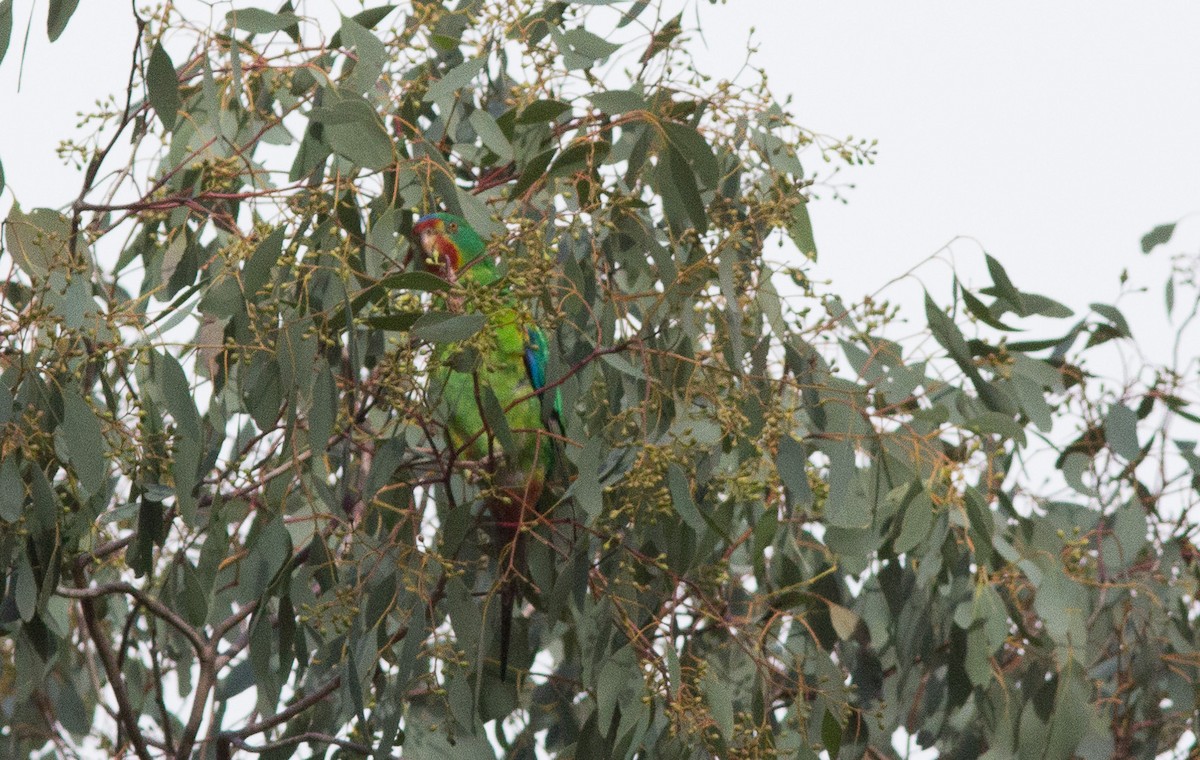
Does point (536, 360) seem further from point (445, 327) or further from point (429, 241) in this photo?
point (445, 327)

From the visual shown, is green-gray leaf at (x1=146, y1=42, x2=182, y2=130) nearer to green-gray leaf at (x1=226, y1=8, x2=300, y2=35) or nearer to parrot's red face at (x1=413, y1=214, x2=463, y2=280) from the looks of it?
green-gray leaf at (x1=226, y1=8, x2=300, y2=35)

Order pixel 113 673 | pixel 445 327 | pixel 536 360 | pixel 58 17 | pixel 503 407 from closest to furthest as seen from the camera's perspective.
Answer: pixel 445 327
pixel 58 17
pixel 113 673
pixel 503 407
pixel 536 360

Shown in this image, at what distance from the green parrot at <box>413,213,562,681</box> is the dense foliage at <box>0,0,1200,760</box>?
5 centimetres

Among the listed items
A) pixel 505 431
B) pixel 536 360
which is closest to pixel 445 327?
pixel 505 431

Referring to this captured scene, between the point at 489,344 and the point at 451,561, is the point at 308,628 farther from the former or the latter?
the point at 489,344

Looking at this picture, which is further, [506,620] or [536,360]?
[536,360]

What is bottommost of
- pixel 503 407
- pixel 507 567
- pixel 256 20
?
pixel 507 567

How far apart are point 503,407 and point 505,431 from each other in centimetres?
62

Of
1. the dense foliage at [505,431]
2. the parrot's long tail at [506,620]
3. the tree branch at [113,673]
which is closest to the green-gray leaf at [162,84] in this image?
the dense foliage at [505,431]

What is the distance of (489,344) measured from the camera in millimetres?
1882

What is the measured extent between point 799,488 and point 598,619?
0.40m

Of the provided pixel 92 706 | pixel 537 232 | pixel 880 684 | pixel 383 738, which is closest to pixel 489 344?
pixel 537 232

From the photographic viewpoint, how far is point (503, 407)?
8.68 ft

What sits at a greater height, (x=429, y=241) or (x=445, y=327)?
(x=429, y=241)
